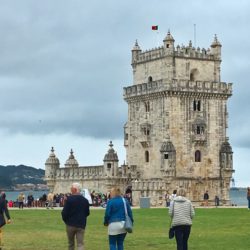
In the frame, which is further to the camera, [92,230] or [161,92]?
[161,92]

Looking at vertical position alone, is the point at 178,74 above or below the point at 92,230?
above

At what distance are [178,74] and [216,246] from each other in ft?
200

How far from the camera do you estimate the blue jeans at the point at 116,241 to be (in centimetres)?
2502

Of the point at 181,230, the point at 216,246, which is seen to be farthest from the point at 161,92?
the point at 181,230

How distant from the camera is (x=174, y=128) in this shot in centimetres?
9144

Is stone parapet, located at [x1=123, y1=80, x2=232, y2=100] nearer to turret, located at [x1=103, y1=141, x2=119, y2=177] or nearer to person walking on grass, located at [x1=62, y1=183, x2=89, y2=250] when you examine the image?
turret, located at [x1=103, y1=141, x2=119, y2=177]

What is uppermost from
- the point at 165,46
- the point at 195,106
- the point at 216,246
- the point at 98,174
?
the point at 165,46

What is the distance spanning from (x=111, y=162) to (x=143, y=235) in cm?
5805

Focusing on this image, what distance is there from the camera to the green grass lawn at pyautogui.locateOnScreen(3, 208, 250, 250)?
33.3 metres

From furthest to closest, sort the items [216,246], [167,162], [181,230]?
[167,162]
[216,246]
[181,230]

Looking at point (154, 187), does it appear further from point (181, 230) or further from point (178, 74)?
point (181, 230)

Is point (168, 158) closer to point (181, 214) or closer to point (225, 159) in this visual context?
point (225, 159)

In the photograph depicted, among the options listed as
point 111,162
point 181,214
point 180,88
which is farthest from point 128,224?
point 111,162

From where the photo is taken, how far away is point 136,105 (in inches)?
3819
